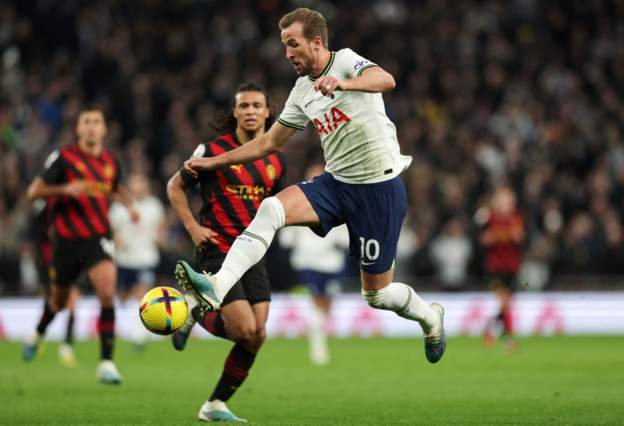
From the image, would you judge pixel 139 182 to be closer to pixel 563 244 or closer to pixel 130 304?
pixel 130 304

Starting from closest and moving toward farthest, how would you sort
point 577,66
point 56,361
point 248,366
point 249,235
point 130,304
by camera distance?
point 249,235 < point 248,366 < point 56,361 < point 130,304 < point 577,66

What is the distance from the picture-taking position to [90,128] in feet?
39.5

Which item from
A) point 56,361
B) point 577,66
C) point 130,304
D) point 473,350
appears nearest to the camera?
point 56,361

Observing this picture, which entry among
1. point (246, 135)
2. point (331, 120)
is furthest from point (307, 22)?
point (246, 135)

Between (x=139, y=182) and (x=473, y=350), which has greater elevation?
(x=139, y=182)

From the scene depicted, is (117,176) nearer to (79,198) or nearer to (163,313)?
(79,198)

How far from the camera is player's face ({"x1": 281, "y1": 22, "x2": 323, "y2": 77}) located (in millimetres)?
7773

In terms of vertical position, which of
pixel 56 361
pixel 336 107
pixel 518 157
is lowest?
pixel 56 361

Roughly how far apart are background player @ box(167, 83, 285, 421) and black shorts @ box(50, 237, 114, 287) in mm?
2512

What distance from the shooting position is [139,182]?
58.1 ft

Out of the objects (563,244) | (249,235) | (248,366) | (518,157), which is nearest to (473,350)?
(563,244)

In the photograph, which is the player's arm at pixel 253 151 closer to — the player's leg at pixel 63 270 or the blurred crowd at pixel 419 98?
the player's leg at pixel 63 270

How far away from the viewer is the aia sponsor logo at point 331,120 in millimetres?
7914

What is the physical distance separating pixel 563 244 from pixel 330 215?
13.2 m
